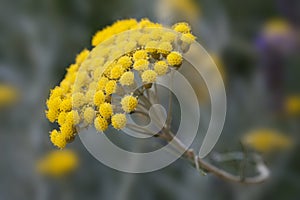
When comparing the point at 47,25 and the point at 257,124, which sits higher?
the point at 47,25

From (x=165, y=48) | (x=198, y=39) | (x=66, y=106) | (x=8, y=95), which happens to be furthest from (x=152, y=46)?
(x=8, y=95)

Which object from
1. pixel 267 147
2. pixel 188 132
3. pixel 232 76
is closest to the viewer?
pixel 188 132

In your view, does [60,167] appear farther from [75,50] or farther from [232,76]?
[232,76]

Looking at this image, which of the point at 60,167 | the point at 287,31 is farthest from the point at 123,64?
the point at 287,31

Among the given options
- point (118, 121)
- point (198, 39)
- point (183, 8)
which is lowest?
point (118, 121)

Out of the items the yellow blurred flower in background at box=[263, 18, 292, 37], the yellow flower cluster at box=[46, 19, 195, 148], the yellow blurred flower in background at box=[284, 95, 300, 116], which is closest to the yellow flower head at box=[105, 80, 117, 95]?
the yellow flower cluster at box=[46, 19, 195, 148]

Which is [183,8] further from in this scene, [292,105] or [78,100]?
[78,100]
